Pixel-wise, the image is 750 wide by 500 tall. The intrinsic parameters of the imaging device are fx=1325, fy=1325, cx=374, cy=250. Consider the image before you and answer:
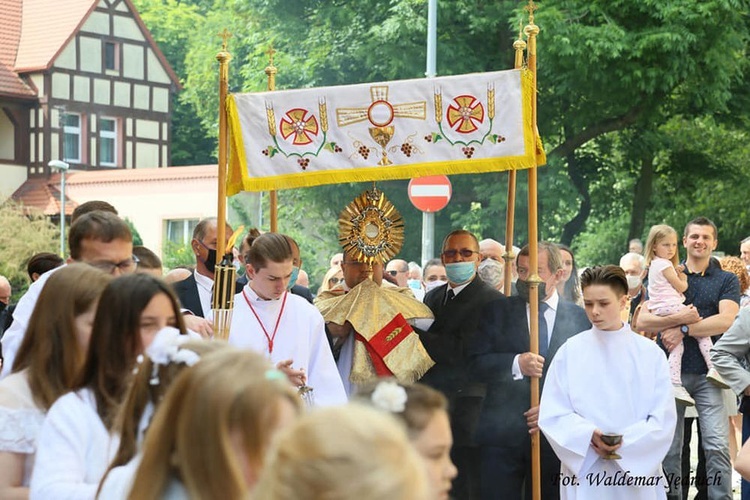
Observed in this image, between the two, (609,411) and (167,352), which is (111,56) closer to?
(609,411)

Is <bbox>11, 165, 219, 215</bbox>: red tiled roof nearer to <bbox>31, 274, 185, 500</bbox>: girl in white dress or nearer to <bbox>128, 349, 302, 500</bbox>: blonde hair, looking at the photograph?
<bbox>31, 274, 185, 500</bbox>: girl in white dress

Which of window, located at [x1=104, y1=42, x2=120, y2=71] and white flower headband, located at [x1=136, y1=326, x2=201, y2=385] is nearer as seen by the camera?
white flower headband, located at [x1=136, y1=326, x2=201, y2=385]

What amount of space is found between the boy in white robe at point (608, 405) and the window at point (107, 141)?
121ft

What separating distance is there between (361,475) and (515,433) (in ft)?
18.6

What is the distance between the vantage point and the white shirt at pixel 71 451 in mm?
3670

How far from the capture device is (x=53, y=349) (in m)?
4.14

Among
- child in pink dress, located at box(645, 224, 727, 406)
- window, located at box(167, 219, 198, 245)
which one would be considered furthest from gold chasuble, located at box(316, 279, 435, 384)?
window, located at box(167, 219, 198, 245)

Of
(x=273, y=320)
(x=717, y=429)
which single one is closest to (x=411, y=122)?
(x=273, y=320)

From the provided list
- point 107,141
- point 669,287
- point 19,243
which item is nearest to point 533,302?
point 669,287

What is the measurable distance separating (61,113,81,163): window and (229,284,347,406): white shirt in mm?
36151

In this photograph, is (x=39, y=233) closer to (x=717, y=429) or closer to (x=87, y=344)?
(x=717, y=429)

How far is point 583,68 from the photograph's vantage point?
73.3 ft

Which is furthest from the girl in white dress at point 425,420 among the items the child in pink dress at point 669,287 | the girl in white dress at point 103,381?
the child in pink dress at point 669,287

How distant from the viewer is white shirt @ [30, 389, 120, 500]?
367cm
